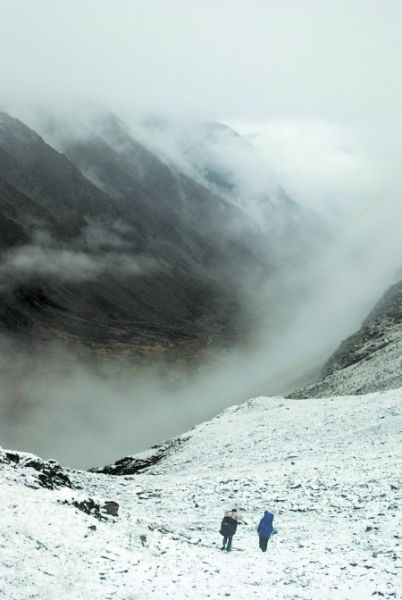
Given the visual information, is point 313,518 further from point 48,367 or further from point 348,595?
point 48,367

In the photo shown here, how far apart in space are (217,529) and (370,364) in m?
42.9

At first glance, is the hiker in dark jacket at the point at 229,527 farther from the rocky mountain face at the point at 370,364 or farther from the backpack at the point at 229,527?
the rocky mountain face at the point at 370,364

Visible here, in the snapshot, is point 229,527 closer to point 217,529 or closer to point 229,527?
point 229,527

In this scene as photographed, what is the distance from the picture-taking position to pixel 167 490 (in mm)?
29906

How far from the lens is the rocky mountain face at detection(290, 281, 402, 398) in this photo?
53.7m

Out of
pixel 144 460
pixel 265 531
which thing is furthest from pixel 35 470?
pixel 144 460

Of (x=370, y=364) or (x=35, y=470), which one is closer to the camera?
(x=35, y=470)

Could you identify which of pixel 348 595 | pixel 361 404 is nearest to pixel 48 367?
pixel 361 404

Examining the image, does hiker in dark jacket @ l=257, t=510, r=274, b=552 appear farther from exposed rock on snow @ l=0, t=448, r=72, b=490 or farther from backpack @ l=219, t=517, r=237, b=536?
exposed rock on snow @ l=0, t=448, r=72, b=490

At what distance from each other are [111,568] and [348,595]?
7138mm

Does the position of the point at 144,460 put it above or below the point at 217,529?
above

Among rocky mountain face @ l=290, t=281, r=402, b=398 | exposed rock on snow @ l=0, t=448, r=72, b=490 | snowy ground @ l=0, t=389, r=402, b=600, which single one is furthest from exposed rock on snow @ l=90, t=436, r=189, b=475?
rocky mountain face @ l=290, t=281, r=402, b=398

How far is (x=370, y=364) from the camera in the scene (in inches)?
2416

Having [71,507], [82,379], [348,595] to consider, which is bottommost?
[348,595]
